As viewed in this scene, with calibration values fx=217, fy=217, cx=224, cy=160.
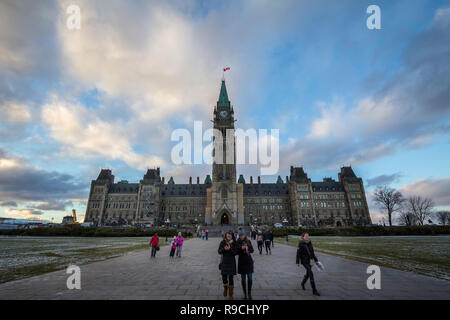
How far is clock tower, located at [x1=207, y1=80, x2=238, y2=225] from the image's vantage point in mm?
71250

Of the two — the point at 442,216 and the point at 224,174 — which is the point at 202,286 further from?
the point at 442,216

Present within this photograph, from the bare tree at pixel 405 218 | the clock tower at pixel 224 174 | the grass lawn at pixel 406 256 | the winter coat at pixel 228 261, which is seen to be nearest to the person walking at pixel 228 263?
the winter coat at pixel 228 261

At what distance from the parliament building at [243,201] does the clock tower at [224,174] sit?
610 millimetres

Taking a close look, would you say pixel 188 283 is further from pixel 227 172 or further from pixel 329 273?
pixel 227 172

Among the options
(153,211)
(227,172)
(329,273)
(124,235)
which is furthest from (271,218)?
(329,273)

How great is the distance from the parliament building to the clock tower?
610 millimetres

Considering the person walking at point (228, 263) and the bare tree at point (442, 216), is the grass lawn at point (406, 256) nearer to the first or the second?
the person walking at point (228, 263)

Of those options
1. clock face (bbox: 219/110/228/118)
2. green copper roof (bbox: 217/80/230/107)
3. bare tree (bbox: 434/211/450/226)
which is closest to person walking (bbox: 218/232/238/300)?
clock face (bbox: 219/110/228/118)

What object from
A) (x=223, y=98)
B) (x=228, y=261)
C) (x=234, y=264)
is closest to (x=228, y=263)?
(x=228, y=261)

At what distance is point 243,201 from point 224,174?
23.3m

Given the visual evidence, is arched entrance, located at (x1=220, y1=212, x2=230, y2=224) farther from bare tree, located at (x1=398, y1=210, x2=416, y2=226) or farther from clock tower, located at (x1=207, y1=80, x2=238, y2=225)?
bare tree, located at (x1=398, y1=210, x2=416, y2=226)

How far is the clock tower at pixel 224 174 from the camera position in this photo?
71.2 meters

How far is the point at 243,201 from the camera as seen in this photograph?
92875mm
